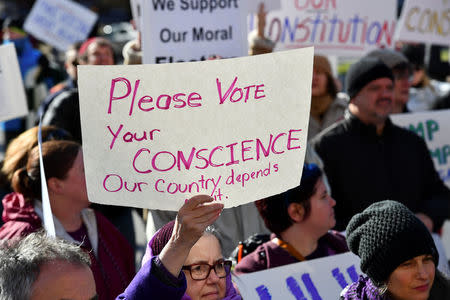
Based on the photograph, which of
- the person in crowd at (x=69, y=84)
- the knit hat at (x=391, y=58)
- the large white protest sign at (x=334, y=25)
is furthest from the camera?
the large white protest sign at (x=334, y=25)

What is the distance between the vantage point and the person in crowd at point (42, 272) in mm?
2014

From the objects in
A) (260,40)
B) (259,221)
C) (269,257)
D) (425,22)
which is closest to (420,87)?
(425,22)

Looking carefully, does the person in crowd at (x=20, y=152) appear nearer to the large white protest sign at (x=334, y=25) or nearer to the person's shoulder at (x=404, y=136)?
the person's shoulder at (x=404, y=136)

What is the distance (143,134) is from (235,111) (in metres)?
0.31

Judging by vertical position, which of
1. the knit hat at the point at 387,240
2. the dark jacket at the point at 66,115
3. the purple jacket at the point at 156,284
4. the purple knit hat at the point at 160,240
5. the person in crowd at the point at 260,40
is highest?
the purple jacket at the point at 156,284

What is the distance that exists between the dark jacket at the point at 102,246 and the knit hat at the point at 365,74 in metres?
1.67

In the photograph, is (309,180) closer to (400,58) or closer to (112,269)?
(112,269)

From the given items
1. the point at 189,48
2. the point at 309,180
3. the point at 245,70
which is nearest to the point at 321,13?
the point at 189,48

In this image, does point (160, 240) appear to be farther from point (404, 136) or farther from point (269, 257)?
point (404, 136)

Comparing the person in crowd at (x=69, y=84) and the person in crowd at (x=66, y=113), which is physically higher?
the person in crowd at (x=66, y=113)

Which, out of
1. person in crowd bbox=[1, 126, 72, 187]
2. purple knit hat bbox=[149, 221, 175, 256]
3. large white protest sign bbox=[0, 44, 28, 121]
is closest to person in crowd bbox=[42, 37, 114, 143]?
large white protest sign bbox=[0, 44, 28, 121]

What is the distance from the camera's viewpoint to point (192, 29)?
4.34 m

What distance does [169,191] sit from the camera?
2.51 meters

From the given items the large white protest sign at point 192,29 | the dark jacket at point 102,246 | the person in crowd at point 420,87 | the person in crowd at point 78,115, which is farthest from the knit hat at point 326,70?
the dark jacket at point 102,246
